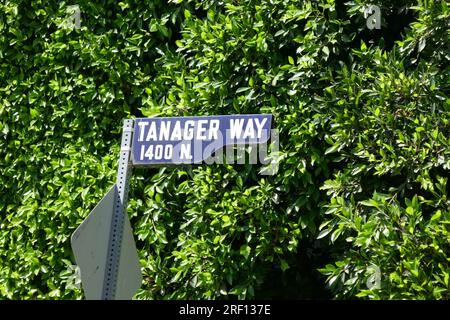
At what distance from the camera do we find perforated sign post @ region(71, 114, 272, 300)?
3793 millimetres

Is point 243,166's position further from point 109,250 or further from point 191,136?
point 109,250

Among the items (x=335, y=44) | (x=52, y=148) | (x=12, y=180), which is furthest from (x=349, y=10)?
(x=12, y=180)

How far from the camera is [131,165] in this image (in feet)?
13.1

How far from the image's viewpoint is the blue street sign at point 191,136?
12.8 feet

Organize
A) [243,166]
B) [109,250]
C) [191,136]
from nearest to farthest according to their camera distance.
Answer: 1. [109,250]
2. [191,136]
3. [243,166]

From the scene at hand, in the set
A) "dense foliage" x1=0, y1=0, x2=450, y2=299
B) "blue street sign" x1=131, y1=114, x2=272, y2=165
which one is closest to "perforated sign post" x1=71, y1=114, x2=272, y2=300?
"blue street sign" x1=131, y1=114, x2=272, y2=165

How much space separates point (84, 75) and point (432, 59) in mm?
2532

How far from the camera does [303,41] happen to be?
198 inches

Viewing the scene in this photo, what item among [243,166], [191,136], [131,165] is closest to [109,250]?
[131,165]

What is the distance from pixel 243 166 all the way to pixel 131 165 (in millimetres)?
1334

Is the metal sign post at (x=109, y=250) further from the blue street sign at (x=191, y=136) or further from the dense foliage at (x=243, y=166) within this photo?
the dense foliage at (x=243, y=166)

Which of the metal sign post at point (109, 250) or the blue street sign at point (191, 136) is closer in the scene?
the metal sign post at point (109, 250)

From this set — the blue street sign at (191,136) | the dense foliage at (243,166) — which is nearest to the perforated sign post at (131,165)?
the blue street sign at (191,136)

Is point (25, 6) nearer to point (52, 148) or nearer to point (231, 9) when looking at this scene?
point (52, 148)
